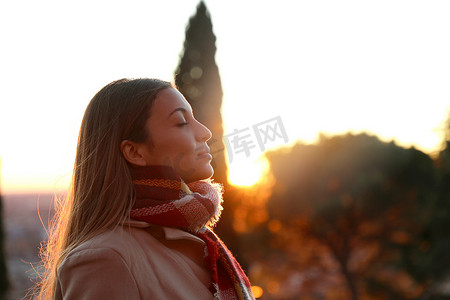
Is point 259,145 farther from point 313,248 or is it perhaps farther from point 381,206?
point 313,248

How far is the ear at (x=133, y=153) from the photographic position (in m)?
1.42

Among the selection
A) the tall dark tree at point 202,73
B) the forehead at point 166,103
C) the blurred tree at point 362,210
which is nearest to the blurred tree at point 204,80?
the tall dark tree at point 202,73

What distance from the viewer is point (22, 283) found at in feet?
59.8

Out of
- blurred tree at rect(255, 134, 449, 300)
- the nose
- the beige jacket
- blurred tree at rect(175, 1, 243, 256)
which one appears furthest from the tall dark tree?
blurred tree at rect(255, 134, 449, 300)

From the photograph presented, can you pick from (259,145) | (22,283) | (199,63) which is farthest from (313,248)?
(259,145)

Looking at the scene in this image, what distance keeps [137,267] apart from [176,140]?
44 centimetres

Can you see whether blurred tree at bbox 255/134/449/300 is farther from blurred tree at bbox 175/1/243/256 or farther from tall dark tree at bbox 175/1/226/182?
tall dark tree at bbox 175/1/226/182

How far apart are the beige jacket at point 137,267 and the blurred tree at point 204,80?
16.4 feet

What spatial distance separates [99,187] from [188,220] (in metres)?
0.32

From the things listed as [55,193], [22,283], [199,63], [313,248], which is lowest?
[313,248]

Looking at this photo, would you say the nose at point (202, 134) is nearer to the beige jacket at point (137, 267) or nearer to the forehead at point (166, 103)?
the forehead at point (166, 103)

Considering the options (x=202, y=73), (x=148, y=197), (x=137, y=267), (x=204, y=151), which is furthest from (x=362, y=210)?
(x=137, y=267)

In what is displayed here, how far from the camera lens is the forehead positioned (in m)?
1.46

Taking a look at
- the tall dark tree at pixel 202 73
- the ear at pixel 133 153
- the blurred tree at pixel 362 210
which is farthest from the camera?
the blurred tree at pixel 362 210
